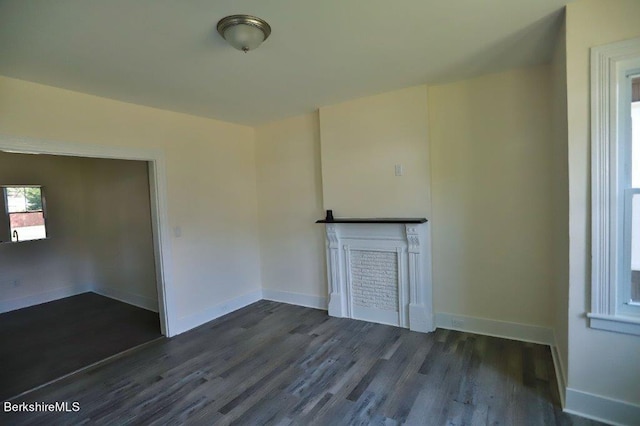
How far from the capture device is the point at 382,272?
351 cm

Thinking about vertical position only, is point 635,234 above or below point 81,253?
above

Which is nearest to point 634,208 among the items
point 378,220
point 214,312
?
point 378,220

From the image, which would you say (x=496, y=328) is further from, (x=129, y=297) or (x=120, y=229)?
Answer: (x=120, y=229)

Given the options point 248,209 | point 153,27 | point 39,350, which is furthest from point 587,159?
point 39,350

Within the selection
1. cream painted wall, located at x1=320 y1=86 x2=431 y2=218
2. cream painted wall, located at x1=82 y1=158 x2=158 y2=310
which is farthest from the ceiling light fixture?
cream painted wall, located at x1=82 y1=158 x2=158 y2=310

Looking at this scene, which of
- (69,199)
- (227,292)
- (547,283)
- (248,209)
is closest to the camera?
(547,283)

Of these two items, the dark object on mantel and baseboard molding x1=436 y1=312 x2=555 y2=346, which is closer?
baseboard molding x1=436 y1=312 x2=555 y2=346

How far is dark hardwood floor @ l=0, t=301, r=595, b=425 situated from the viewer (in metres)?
2.09

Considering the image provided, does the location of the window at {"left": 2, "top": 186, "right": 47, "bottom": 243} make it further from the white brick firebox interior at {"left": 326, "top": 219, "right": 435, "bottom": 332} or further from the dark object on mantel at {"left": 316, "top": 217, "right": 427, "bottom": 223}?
the white brick firebox interior at {"left": 326, "top": 219, "right": 435, "bottom": 332}

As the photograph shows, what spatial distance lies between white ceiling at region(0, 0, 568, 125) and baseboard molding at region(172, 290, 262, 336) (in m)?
2.41

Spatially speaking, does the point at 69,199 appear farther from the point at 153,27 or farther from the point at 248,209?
the point at 153,27

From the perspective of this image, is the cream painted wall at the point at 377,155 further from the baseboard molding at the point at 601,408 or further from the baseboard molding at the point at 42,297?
the baseboard molding at the point at 42,297

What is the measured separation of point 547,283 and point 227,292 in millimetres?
3512

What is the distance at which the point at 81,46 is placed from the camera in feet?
6.61
